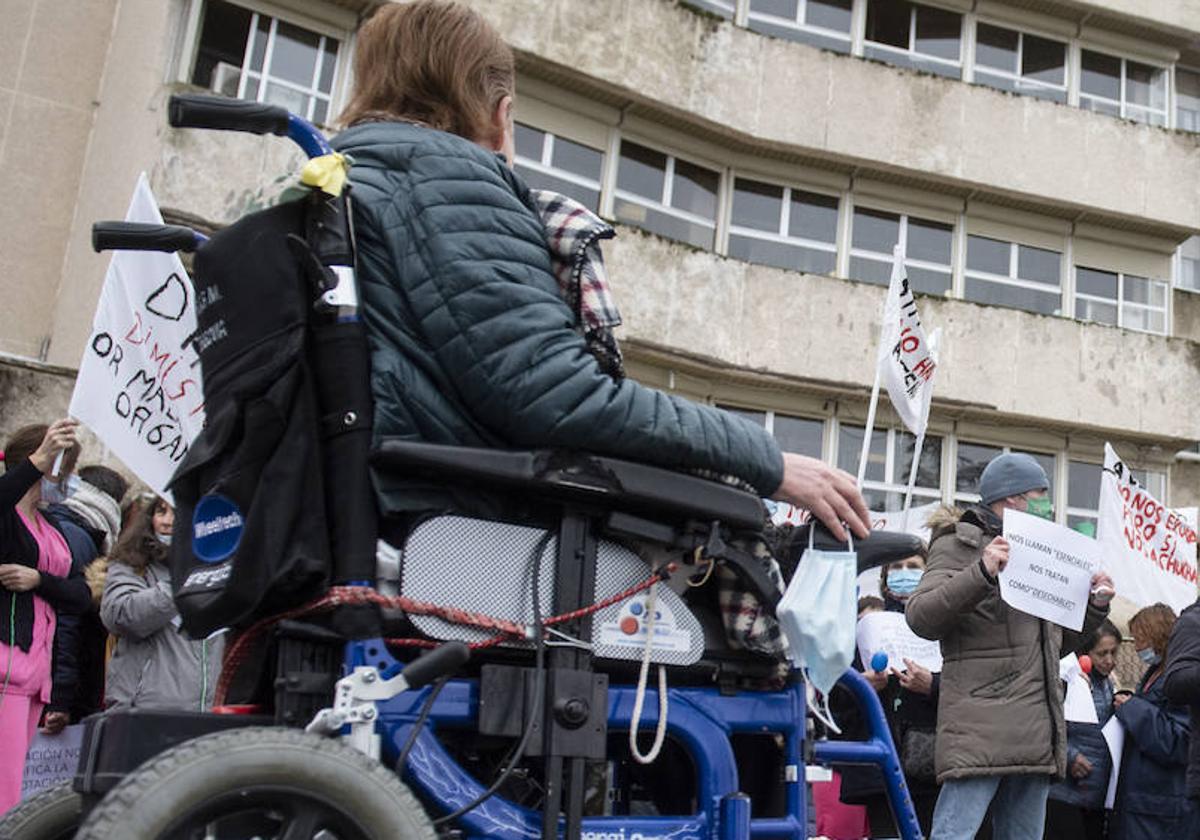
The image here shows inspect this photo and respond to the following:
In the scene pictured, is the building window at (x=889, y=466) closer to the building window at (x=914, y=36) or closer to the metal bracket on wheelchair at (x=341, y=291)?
the building window at (x=914, y=36)

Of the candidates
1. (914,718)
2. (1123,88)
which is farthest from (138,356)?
(1123,88)

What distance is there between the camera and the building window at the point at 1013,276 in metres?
19.7

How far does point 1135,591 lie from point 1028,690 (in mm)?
4028

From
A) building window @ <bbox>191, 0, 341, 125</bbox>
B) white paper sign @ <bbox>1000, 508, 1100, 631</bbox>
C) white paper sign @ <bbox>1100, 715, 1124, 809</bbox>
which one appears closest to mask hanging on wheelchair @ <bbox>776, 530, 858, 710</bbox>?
white paper sign @ <bbox>1000, 508, 1100, 631</bbox>

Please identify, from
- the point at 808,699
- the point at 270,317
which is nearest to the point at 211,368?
the point at 270,317

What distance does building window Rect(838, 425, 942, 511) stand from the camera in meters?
18.3

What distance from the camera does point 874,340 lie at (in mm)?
18141

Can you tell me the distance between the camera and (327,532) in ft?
7.87

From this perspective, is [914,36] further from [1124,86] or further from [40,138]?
[40,138]

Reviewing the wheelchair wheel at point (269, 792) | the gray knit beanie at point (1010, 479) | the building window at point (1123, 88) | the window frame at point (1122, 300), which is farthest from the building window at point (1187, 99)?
the wheelchair wheel at point (269, 792)

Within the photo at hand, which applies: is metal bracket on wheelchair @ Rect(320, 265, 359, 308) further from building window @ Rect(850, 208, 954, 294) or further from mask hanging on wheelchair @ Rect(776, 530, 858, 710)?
building window @ Rect(850, 208, 954, 294)

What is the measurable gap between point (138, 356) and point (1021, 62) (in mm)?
18129

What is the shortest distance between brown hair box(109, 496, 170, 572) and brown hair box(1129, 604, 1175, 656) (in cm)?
538

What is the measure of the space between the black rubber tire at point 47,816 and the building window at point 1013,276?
1824 centimetres
